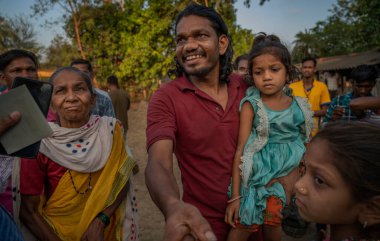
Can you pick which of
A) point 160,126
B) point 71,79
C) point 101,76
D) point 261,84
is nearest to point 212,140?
point 160,126

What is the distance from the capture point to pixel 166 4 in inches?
605

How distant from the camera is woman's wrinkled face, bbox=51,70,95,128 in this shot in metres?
2.16

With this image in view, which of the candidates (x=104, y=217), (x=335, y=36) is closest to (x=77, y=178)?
(x=104, y=217)

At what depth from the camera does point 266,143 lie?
6.15ft

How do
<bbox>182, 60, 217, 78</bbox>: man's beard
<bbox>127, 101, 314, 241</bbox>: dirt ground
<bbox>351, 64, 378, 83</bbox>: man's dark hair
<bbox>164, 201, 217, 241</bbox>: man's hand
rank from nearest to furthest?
<bbox>164, 201, 217, 241</bbox>: man's hand
<bbox>182, 60, 217, 78</bbox>: man's beard
<bbox>351, 64, 378, 83</bbox>: man's dark hair
<bbox>127, 101, 314, 241</bbox>: dirt ground

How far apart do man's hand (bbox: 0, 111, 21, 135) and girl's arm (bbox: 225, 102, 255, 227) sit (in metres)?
1.12

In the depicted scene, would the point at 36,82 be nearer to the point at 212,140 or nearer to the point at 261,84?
the point at 212,140

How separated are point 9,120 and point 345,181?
4.28 feet

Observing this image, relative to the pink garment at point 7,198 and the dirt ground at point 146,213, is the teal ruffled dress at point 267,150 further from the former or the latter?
the dirt ground at point 146,213

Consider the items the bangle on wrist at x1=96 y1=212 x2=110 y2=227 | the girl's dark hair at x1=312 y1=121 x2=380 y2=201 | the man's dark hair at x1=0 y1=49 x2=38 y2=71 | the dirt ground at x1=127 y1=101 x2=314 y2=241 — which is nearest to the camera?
the girl's dark hair at x1=312 y1=121 x2=380 y2=201

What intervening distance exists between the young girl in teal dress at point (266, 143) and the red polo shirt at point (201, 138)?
0.06 metres

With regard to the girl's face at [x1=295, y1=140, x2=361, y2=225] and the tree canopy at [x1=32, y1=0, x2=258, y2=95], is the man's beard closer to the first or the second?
the girl's face at [x1=295, y1=140, x2=361, y2=225]

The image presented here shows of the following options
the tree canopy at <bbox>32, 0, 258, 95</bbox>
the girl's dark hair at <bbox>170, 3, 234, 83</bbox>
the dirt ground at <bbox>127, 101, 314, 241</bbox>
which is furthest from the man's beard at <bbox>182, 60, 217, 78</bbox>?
the tree canopy at <bbox>32, 0, 258, 95</bbox>

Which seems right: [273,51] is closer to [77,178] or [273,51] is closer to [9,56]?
[77,178]
